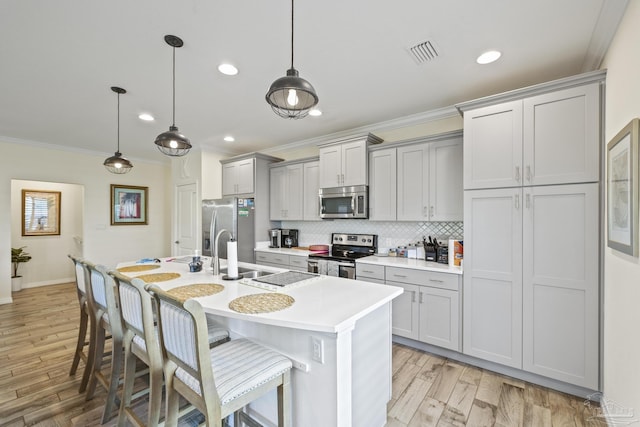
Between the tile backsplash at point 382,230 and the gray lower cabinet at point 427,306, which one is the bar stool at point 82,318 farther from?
the tile backsplash at point 382,230

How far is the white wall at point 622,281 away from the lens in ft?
4.87

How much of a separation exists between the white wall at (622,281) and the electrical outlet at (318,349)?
1.57 metres

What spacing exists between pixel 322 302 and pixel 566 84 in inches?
98.2

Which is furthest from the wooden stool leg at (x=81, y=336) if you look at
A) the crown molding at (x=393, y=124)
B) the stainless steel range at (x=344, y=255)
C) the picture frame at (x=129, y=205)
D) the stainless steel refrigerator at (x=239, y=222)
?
the picture frame at (x=129, y=205)

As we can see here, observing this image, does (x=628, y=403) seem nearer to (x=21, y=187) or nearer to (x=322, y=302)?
(x=322, y=302)

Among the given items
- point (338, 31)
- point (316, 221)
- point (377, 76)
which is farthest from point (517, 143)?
point (316, 221)

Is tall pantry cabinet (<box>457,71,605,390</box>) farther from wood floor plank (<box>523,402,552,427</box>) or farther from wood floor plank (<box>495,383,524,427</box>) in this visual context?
wood floor plank (<box>523,402,552,427</box>)

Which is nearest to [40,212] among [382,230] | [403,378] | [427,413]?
[382,230]

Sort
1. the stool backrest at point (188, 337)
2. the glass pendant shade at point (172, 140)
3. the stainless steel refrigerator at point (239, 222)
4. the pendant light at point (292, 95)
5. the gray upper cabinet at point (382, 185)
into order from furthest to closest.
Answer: the stainless steel refrigerator at point (239, 222) → the gray upper cabinet at point (382, 185) → the glass pendant shade at point (172, 140) → the pendant light at point (292, 95) → the stool backrest at point (188, 337)

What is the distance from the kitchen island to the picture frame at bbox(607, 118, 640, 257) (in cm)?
126

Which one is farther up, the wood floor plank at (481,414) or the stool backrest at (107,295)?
the stool backrest at (107,295)

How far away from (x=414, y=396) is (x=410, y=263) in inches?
50.4

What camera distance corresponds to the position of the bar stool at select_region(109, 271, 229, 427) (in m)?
1.50

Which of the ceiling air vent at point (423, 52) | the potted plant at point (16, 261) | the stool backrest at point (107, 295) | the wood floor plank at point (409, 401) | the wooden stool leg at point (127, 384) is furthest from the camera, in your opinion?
the potted plant at point (16, 261)
